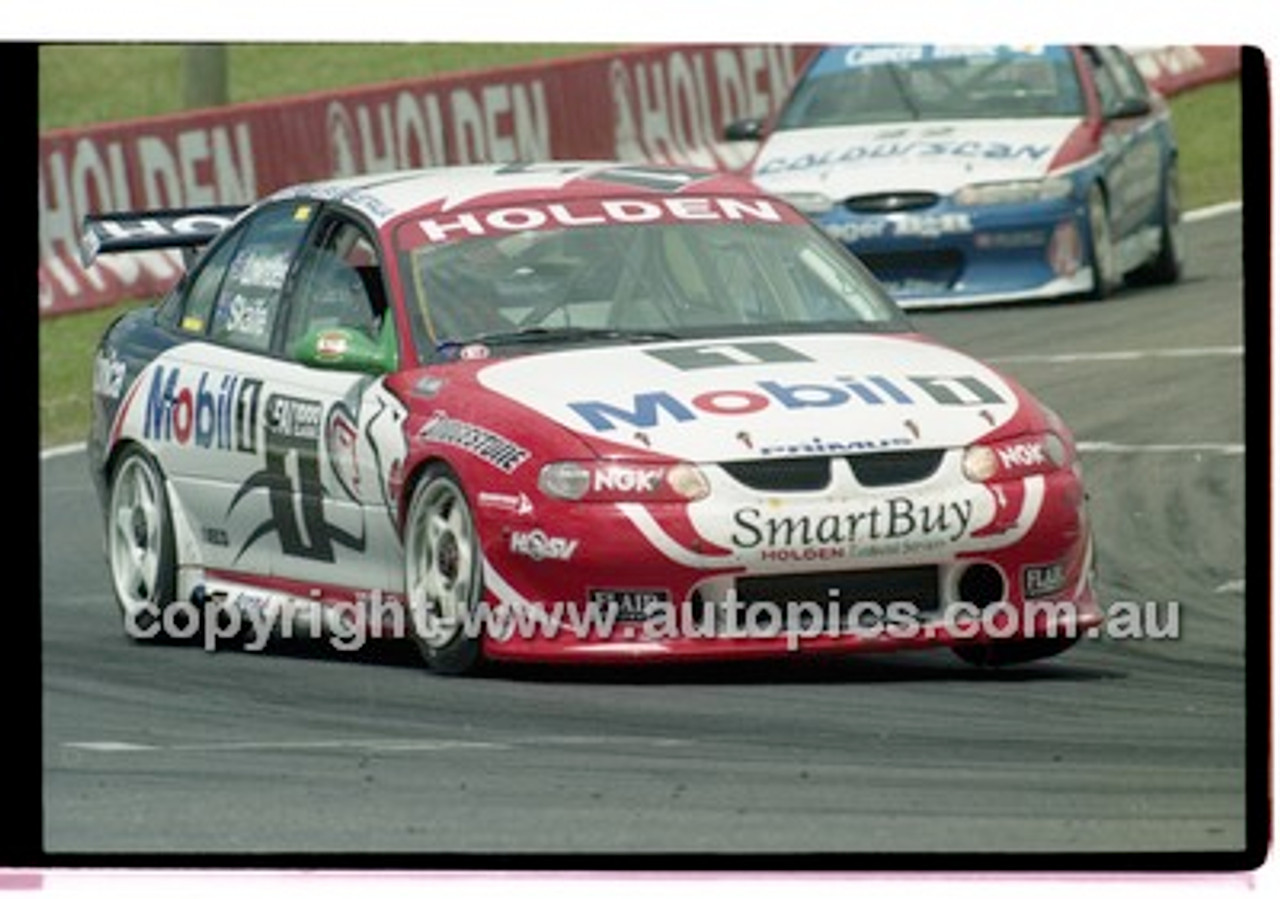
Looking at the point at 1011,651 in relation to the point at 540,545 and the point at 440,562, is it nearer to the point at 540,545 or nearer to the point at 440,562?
the point at 540,545

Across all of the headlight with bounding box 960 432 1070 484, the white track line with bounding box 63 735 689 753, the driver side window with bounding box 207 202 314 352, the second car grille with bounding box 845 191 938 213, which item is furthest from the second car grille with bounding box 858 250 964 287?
the white track line with bounding box 63 735 689 753

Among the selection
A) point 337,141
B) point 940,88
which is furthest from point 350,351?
point 337,141

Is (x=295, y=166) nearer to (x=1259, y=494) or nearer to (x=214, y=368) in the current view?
(x=214, y=368)

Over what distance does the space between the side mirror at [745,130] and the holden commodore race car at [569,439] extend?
4.26 metres

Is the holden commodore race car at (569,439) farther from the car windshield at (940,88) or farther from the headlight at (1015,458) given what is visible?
the car windshield at (940,88)

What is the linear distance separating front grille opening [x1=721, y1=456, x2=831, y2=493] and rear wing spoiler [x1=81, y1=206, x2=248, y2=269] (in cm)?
255

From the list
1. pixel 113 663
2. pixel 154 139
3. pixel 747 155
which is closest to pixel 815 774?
pixel 113 663

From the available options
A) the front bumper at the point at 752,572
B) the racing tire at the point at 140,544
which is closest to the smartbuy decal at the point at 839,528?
the front bumper at the point at 752,572

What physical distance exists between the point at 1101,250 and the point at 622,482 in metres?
6.53

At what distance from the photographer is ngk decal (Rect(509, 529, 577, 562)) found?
33.3 feet

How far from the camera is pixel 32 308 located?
34.9 ft

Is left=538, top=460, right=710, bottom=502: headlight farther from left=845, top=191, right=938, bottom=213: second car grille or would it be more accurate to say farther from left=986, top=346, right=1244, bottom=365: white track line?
left=986, top=346, right=1244, bottom=365: white track line

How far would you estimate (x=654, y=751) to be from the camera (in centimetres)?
970

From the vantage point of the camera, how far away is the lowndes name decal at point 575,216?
1120 centimetres
